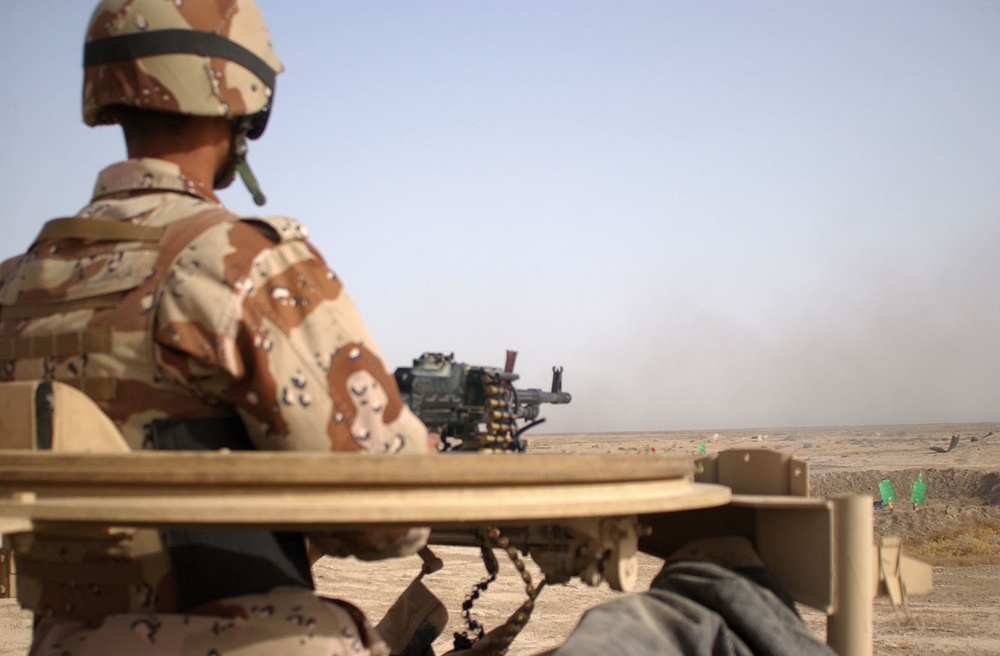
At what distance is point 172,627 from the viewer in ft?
5.84

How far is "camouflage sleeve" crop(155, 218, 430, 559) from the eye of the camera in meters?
1.76

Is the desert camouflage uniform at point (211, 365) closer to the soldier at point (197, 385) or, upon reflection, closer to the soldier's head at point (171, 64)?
the soldier at point (197, 385)

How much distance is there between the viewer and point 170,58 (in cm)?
206

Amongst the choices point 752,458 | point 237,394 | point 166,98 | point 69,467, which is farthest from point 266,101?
point 752,458

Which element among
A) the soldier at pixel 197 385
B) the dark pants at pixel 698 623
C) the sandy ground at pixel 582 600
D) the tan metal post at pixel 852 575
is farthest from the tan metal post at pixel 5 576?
the sandy ground at pixel 582 600

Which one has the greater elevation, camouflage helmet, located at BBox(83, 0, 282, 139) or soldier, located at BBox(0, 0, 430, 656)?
camouflage helmet, located at BBox(83, 0, 282, 139)

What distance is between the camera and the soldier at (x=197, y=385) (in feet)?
5.82

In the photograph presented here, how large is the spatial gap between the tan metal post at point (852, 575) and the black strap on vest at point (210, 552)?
1426 millimetres

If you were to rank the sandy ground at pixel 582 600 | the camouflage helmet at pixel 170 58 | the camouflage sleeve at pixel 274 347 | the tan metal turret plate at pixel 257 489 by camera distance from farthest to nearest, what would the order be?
the sandy ground at pixel 582 600
the camouflage helmet at pixel 170 58
the camouflage sleeve at pixel 274 347
the tan metal turret plate at pixel 257 489

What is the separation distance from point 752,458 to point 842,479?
64.7 ft

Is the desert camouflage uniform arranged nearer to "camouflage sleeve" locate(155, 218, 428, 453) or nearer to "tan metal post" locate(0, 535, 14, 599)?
"camouflage sleeve" locate(155, 218, 428, 453)

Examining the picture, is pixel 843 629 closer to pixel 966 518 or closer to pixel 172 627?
pixel 172 627

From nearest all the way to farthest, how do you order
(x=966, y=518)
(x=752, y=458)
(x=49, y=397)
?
1. (x=49, y=397)
2. (x=752, y=458)
3. (x=966, y=518)

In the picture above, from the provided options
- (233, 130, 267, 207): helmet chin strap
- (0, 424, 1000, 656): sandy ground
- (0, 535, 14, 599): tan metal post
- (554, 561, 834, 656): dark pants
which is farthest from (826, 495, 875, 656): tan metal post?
(0, 424, 1000, 656): sandy ground
